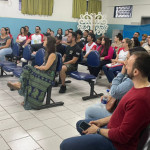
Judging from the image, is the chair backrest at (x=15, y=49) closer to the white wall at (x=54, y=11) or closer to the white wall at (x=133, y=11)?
the white wall at (x=54, y=11)

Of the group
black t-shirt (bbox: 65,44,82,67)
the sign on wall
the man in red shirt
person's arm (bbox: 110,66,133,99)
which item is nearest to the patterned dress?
black t-shirt (bbox: 65,44,82,67)

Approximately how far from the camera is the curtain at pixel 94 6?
11.4 meters

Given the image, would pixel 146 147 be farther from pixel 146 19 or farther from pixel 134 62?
pixel 146 19

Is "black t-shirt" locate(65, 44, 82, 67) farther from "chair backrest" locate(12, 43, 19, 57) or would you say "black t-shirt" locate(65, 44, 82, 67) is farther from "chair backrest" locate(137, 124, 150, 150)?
"chair backrest" locate(137, 124, 150, 150)

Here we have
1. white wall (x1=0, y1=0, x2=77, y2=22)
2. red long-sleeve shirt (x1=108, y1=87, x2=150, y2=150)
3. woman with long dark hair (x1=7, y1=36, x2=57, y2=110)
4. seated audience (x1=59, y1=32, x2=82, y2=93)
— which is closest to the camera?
red long-sleeve shirt (x1=108, y1=87, x2=150, y2=150)

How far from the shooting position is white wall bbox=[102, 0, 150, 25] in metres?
10.2

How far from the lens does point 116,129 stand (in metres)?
1.41

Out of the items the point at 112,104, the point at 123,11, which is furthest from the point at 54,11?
the point at 112,104

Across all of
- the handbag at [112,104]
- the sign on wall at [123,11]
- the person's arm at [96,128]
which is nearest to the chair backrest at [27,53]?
the handbag at [112,104]

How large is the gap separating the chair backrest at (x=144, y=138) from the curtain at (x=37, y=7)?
8.89 metres

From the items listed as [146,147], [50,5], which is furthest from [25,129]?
[50,5]

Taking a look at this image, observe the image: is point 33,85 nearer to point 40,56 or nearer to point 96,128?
point 40,56

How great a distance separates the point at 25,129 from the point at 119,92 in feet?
4.67

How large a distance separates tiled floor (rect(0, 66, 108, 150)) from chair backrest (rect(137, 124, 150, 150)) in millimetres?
1260
